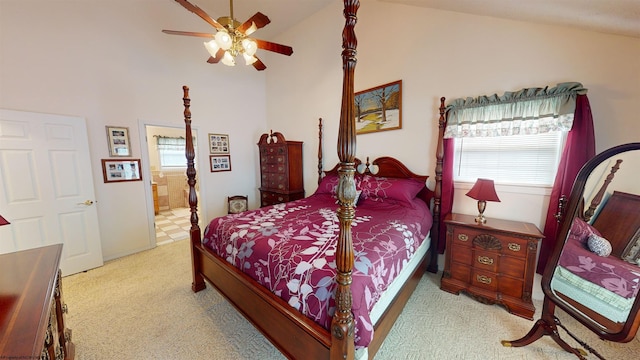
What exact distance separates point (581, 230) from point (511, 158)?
1.10 metres

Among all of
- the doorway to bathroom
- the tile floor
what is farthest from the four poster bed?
the doorway to bathroom

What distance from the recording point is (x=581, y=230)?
1405 millimetres

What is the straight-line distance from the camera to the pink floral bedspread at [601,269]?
1161 millimetres

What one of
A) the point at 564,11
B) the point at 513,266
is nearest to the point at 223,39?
the point at 564,11

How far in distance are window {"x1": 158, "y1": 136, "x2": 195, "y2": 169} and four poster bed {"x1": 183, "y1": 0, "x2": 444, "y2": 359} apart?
4.87 m

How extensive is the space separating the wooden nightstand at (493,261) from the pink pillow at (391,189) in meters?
0.48

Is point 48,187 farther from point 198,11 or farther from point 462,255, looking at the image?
point 462,255

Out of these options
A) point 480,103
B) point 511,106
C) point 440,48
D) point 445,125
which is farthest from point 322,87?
point 511,106

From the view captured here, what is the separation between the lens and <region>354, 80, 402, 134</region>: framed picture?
291 cm

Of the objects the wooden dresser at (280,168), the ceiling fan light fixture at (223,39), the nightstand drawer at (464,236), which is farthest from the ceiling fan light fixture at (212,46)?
the nightstand drawer at (464,236)

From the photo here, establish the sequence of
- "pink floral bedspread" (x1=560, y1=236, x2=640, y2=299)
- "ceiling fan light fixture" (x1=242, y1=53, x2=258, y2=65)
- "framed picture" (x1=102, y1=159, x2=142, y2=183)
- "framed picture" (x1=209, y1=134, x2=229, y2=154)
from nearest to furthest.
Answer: "pink floral bedspread" (x1=560, y1=236, x2=640, y2=299)
"ceiling fan light fixture" (x1=242, y1=53, x2=258, y2=65)
"framed picture" (x1=102, y1=159, x2=142, y2=183)
"framed picture" (x1=209, y1=134, x2=229, y2=154)

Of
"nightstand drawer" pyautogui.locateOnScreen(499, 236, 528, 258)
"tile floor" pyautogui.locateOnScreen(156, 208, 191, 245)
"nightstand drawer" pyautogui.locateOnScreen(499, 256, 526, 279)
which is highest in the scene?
"nightstand drawer" pyautogui.locateOnScreen(499, 236, 528, 258)

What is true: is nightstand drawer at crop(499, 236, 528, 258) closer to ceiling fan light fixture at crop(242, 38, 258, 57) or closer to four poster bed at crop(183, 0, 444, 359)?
four poster bed at crop(183, 0, 444, 359)

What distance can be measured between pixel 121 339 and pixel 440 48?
4100 millimetres
